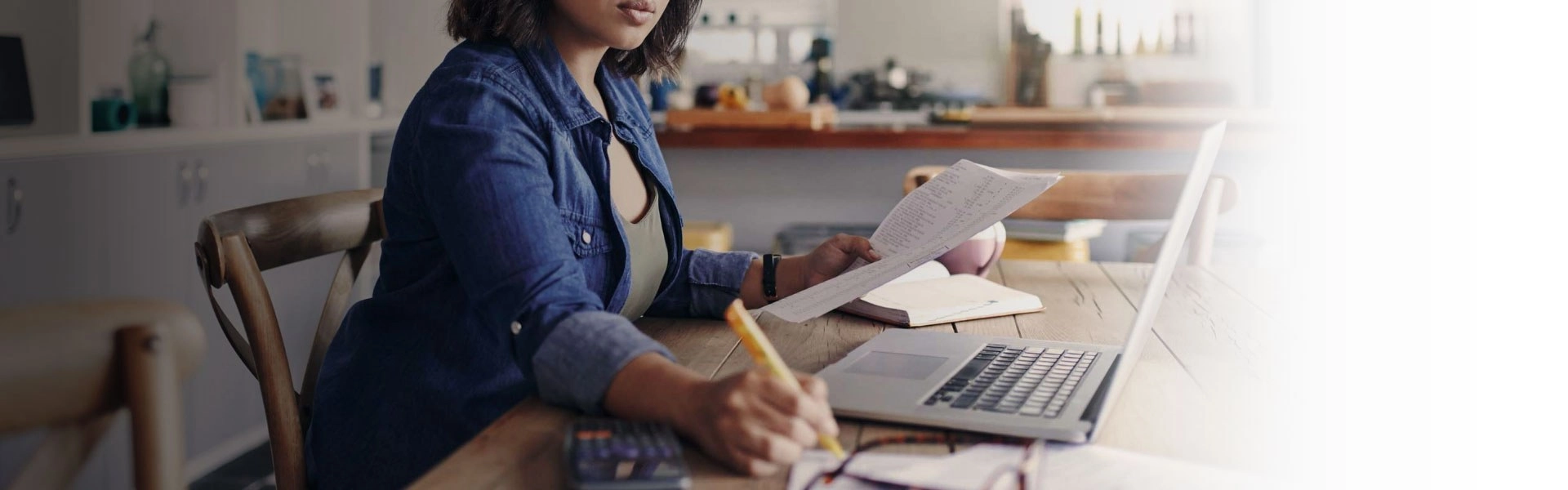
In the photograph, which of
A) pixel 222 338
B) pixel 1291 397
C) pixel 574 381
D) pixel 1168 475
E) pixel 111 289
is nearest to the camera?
pixel 1168 475

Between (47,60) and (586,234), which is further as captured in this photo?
(47,60)

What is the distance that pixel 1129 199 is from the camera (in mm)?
1934

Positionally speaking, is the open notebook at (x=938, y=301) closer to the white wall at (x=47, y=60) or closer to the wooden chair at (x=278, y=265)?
the wooden chair at (x=278, y=265)

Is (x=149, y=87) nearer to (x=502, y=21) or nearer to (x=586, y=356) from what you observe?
(x=502, y=21)

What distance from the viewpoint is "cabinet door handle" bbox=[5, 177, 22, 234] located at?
6.62 feet

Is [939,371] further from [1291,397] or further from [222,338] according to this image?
[222,338]

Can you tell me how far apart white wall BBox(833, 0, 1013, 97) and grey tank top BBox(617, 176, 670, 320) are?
15.8ft

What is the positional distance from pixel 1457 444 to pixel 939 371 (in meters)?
0.38

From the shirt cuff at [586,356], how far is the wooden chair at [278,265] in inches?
14.5

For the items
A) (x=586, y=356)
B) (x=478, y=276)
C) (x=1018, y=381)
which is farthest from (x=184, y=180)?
(x=1018, y=381)

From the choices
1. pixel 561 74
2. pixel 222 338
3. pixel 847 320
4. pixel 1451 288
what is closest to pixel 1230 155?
pixel 1451 288

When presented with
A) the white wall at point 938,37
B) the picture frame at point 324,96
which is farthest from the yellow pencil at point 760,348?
the white wall at point 938,37

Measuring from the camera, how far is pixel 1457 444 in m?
0.86

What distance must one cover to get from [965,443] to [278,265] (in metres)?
0.77
